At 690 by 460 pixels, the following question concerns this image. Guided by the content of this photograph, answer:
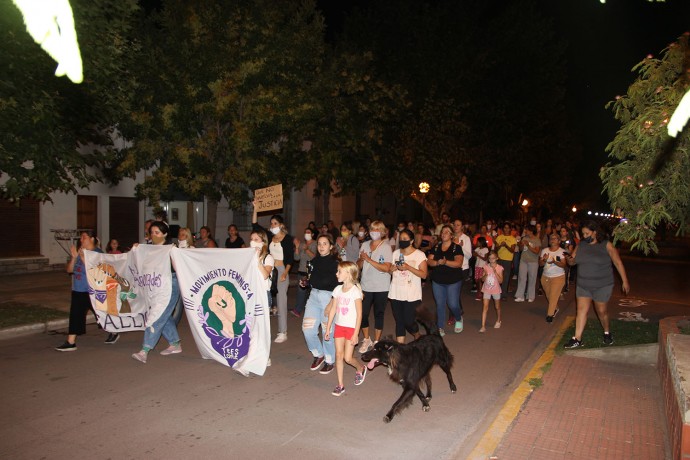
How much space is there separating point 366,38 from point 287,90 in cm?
1271

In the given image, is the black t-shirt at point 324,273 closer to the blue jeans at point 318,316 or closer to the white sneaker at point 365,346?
the blue jeans at point 318,316

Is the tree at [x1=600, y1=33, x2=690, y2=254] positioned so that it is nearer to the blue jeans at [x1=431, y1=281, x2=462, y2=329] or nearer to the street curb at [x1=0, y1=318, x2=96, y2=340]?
the blue jeans at [x1=431, y1=281, x2=462, y2=329]

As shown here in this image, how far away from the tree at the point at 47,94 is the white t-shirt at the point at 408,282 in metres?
6.26

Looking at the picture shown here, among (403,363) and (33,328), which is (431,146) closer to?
(33,328)

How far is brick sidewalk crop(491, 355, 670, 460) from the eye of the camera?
488 centimetres

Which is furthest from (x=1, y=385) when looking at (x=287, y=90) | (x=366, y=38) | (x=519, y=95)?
(x=519, y=95)

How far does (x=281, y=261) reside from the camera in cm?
927

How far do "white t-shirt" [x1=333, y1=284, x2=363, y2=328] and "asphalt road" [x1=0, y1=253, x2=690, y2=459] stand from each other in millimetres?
869

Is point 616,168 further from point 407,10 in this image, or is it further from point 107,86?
point 407,10

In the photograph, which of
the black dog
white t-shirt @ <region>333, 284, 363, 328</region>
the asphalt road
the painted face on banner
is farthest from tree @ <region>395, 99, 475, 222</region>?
the black dog

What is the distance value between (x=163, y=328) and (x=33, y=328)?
328 cm

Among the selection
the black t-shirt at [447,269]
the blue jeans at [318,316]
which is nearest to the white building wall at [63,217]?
the black t-shirt at [447,269]

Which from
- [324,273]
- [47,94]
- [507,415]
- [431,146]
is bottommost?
[507,415]

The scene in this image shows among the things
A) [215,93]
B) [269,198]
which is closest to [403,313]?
[269,198]
